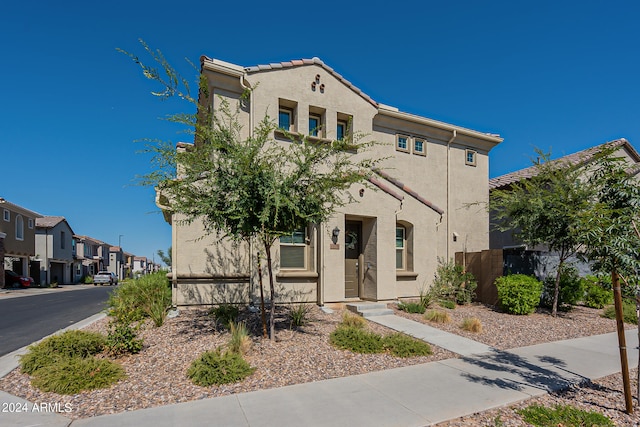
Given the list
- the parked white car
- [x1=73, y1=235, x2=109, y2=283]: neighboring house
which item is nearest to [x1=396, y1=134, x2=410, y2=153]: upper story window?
the parked white car

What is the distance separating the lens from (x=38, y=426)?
4.00 m

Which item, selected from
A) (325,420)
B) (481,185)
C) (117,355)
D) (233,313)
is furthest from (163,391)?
(481,185)

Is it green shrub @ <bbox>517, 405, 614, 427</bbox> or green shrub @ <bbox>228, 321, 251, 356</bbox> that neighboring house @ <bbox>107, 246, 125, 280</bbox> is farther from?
green shrub @ <bbox>517, 405, 614, 427</bbox>

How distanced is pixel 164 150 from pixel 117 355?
3765mm

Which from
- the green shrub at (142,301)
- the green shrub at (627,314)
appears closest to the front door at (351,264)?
the green shrub at (142,301)

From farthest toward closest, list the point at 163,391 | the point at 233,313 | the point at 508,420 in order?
the point at 233,313 < the point at 163,391 < the point at 508,420

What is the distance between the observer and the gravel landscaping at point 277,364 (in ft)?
15.3

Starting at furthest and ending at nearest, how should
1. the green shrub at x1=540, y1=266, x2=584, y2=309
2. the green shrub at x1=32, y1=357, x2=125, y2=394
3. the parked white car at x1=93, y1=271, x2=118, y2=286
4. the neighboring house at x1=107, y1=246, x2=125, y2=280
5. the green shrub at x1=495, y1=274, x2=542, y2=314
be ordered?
1. the neighboring house at x1=107, y1=246, x2=125, y2=280
2. the parked white car at x1=93, y1=271, x2=118, y2=286
3. the green shrub at x1=540, y1=266, x2=584, y2=309
4. the green shrub at x1=495, y1=274, x2=542, y2=314
5. the green shrub at x1=32, y1=357, x2=125, y2=394

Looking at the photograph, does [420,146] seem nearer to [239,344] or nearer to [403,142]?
[403,142]

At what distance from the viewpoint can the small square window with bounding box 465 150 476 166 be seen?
1575 centimetres

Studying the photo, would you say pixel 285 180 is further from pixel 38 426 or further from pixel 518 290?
pixel 518 290

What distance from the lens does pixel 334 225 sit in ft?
35.1

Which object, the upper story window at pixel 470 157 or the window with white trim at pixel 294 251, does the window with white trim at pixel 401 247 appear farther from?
the upper story window at pixel 470 157

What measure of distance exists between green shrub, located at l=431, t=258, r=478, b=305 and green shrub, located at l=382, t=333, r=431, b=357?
5.62 metres
